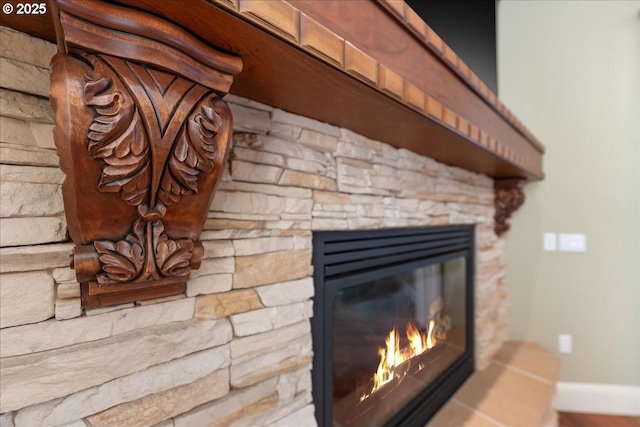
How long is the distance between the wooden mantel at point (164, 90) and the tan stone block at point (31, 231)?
0.05 meters

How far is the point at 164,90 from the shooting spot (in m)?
0.47

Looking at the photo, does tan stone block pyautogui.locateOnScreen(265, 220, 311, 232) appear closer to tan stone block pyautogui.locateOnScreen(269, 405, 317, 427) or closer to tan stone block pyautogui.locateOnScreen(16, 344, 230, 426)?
tan stone block pyautogui.locateOnScreen(16, 344, 230, 426)

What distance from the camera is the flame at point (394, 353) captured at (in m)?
1.16

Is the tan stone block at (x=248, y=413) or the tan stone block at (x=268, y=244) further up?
the tan stone block at (x=268, y=244)

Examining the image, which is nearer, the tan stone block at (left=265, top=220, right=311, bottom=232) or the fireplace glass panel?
the tan stone block at (left=265, top=220, right=311, bottom=232)

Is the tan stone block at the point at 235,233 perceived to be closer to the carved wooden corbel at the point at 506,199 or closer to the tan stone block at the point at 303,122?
the tan stone block at the point at 303,122

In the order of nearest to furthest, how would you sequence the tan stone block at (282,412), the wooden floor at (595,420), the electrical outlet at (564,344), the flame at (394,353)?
the tan stone block at (282,412) → the flame at (394,353) → the wooden floor at (595,420) → the electrical outlet at (564,344)

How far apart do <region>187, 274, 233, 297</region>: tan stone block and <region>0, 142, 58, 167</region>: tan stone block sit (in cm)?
28

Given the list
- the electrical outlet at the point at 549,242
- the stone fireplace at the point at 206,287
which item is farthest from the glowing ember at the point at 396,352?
the electrical outlet at the point at 549,242

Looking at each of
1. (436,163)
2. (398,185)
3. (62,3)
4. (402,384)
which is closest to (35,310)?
(62,3)

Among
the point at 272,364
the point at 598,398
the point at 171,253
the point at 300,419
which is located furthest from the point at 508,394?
the point at 171,253

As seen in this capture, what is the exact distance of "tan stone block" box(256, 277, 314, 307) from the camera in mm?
768

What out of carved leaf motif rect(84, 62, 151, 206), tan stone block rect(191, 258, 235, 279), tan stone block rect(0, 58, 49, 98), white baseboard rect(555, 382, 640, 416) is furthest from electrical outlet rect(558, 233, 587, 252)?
tan stone block rect(0, 58, 49, 98)

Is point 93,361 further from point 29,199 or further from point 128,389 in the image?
point 29,199
